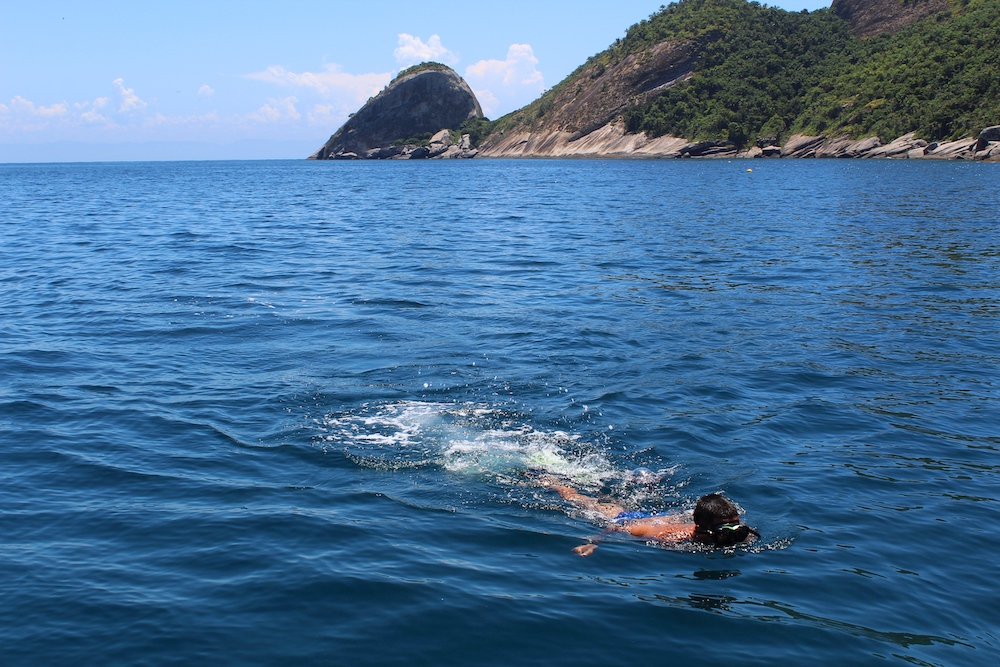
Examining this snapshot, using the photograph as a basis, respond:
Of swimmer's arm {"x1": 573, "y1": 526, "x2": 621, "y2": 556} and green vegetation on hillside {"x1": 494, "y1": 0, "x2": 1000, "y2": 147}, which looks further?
green vegetation on hillside {"x1": 494, "y1": 0, "x2": 1000, "y2": 147}

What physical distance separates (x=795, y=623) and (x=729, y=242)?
26.8 meters

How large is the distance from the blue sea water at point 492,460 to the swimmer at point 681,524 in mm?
233

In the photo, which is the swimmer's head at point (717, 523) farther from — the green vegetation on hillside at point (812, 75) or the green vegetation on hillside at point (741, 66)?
the green vegetation on hillside at point (741, 66)

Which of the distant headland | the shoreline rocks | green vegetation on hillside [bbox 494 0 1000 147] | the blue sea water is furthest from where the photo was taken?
green vegetation on hillside [bbox 494 0 1000 147]

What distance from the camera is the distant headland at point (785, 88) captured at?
3669 inches

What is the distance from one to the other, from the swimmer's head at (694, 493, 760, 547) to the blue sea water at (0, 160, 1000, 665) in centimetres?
31

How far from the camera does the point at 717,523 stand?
8.65 meters

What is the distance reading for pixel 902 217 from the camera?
124 ft

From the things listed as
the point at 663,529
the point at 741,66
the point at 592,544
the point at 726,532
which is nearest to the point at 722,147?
the point at 741,66

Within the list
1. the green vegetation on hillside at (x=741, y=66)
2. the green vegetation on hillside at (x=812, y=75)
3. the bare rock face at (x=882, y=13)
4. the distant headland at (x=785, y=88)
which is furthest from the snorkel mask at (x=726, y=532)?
the bare rock face at (x=882, y=13)

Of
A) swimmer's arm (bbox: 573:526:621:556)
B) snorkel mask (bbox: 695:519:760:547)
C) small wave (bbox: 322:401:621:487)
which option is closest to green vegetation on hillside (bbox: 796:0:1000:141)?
small wave (bbox: 322:401:621:487)

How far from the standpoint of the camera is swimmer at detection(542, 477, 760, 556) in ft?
28.4

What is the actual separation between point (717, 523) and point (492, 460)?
3.68 m

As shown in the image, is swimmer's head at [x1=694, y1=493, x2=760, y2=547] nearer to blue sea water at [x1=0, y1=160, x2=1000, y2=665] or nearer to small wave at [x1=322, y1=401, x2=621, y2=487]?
blue sea water at [x1=0, y1=160, x2=1000, y2=665]
